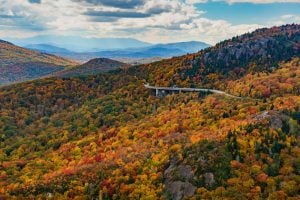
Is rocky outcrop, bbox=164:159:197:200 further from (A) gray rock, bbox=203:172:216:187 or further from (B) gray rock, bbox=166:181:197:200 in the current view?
(A) gray rock, bbox=203:172:216:187

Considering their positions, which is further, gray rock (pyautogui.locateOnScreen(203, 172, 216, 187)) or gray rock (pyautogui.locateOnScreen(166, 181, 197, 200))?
gray rock (pyautogui.locateOnScreen(203, 172, 216, 187))

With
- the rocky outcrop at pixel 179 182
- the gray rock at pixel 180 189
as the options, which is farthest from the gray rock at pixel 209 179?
the gray rock at pixel 180 189

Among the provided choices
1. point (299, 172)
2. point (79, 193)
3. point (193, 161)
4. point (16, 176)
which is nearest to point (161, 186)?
point (193, 161)

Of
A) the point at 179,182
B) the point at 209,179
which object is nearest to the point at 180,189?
the point at 179,182

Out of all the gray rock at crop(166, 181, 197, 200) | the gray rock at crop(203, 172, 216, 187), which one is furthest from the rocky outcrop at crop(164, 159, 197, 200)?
the gray rock at crop(203, 172, 216, 187)

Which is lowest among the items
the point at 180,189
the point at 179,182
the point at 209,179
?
the point at 180,189

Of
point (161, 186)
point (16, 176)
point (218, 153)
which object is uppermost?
point (218, 153)

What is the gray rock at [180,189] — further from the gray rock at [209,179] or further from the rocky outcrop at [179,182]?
the gray rock at [209,179]

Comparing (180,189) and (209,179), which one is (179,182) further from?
(209,179)

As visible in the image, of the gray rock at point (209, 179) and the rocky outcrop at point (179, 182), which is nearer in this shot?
the rocky outcrop at point (179, 182)

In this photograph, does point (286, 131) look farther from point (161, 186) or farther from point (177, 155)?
point (161, 186)

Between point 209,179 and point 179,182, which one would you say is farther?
point 179,182
